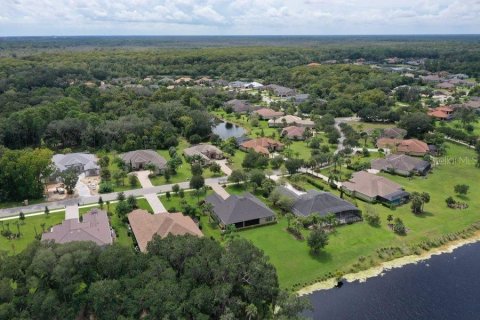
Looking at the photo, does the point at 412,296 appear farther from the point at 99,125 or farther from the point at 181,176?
the point at 99,125

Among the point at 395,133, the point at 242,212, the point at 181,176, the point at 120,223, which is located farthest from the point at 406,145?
the point at 120,223

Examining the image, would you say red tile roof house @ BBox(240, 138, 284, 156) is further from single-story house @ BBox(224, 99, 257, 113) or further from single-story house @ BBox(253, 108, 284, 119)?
single-story house @ BBox(224, 99, 257, 113)

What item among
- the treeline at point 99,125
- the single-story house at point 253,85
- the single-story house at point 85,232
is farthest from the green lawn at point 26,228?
the single-story house at point 253,85

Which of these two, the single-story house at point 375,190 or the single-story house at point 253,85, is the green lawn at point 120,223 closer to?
the single-story house at point 375,190

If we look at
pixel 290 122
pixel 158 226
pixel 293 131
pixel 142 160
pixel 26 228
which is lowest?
pixel 290 122

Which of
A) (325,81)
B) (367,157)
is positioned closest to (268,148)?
(367,157)

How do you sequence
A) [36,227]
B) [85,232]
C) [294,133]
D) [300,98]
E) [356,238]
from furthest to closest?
[300,98], [294,133], [36,227], [356,238], [85,232]
